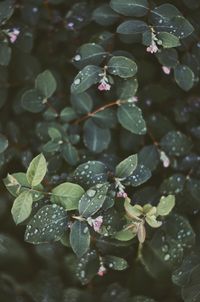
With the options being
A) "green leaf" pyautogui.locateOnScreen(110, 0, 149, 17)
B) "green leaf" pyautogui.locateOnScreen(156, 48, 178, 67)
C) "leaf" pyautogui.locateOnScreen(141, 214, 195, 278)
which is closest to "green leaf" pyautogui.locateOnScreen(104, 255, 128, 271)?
"leaf" pyautogui.locateOnScreen(141, 214, 195, 278)

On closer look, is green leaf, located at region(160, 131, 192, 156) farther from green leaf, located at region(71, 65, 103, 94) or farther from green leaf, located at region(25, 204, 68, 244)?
green leaf, located at region(25, 204, 68, 244)

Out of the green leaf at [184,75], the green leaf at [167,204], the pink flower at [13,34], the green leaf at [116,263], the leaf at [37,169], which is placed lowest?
the green leaf at [116,263]

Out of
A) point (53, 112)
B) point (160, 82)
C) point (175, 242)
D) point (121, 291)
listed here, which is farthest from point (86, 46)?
point (121, 291)

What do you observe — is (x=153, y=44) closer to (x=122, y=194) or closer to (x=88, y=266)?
(x=122, y=194)

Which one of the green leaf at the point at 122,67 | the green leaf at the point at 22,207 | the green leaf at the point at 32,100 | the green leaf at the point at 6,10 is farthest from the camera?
the green leaf at the point at 32,100

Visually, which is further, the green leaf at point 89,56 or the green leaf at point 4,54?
the green leaf at point 4,54

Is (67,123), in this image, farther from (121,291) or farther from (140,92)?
(121,291)

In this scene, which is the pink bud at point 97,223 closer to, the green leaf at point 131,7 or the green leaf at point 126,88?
the green leaf at point 126,88

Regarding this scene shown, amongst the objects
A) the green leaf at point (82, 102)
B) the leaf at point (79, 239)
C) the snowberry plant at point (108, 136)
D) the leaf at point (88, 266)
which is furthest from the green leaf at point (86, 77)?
the leaf at point (88, 266)
